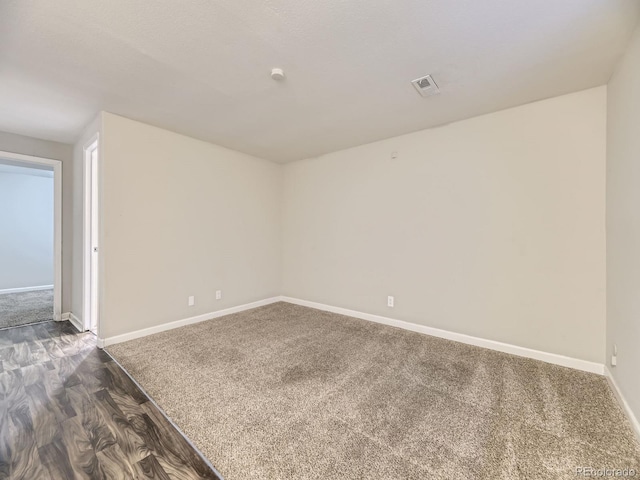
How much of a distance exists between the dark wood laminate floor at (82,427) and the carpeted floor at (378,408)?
0.37 feet

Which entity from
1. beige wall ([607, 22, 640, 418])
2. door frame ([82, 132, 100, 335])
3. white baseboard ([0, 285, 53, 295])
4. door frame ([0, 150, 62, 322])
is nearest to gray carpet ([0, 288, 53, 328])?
white baseboard ([0, 285, 53, 295])

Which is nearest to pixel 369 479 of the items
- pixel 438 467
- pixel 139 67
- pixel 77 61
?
pixel 438 467

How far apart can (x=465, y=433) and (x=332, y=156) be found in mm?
3504

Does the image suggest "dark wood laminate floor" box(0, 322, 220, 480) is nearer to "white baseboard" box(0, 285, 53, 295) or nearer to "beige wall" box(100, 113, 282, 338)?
"beige wall" box(100, 113, 282, 338)

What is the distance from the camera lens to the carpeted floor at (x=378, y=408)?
133 cm

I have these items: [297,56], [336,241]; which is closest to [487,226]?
[336,241]

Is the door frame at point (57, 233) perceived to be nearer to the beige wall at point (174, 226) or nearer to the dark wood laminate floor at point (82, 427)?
the dark wood laminate floor at point (82, 427)

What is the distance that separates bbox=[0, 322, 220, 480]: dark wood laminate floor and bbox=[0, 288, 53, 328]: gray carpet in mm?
1533

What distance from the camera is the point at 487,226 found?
2715 millimetres

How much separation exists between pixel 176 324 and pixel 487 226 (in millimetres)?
3710

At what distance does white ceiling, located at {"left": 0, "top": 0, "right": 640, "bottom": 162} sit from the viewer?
4.85ft

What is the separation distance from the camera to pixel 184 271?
3.38 meters

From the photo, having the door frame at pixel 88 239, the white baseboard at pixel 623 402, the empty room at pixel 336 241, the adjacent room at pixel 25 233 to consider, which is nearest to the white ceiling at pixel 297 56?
the empty room at pixel 336 241

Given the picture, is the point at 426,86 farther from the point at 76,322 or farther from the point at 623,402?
the point at 76,322
